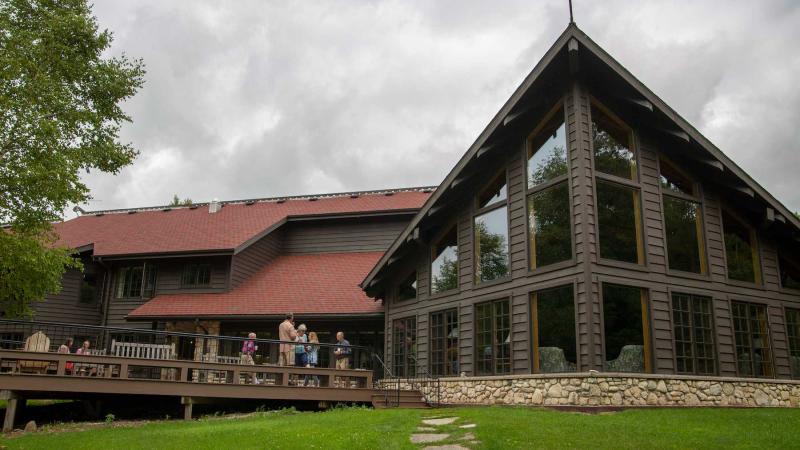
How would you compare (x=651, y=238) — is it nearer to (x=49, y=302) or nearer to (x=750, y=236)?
(x=750, y=236)

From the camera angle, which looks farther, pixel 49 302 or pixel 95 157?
pixel 49 302

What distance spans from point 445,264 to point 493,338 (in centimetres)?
313

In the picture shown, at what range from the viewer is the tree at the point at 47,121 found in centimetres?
1420

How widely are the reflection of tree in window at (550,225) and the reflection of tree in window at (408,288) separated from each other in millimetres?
5194

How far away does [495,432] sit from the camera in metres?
9.94

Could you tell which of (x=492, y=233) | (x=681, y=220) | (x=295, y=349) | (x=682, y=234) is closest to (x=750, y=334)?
(x=682, y=234)

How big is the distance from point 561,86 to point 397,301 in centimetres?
824

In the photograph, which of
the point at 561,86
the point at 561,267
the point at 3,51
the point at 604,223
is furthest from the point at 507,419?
the point at 3,51

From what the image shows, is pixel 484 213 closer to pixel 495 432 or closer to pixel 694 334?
pixel 694 334

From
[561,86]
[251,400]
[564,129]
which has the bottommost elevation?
[251,400]

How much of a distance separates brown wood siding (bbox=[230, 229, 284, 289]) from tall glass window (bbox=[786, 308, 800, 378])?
1759cm

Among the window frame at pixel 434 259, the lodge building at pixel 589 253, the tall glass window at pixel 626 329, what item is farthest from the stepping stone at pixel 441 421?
the window frame at pixel 434 259

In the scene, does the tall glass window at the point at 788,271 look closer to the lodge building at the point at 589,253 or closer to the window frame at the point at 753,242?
the lodge building at the point at 589,253

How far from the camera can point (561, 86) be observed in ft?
47.8
